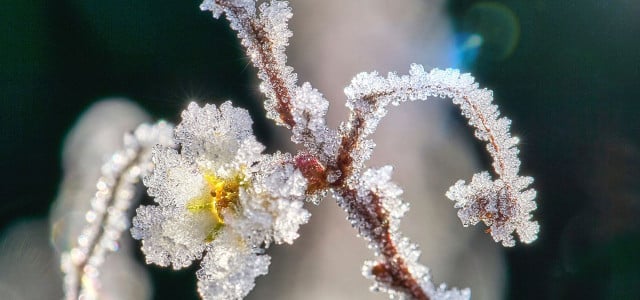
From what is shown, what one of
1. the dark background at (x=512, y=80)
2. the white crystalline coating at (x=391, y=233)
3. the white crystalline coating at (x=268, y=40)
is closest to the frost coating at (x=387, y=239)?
the white crystalline coating at (x=391, y=233)

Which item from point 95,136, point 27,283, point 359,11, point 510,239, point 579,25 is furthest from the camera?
point 579,25

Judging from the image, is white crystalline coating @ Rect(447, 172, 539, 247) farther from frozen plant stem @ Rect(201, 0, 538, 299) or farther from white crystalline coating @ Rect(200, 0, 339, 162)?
white crystalline coating @ Rect(200, 0, 339, 162)

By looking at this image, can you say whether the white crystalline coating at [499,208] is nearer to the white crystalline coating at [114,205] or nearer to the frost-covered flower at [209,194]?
the frost-covered flower at [209,194]

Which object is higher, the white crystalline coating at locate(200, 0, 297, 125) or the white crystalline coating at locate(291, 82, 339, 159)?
the white crystalline coating at locate(200, 0, 297, 125)

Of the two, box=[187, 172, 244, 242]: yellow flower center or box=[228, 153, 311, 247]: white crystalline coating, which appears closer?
box=[228, 153, 311, 247]: white crystalline coating

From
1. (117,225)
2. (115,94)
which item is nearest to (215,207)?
(117,225)

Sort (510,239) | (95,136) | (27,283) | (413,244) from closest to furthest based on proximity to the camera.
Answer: (413,244) < (510,239) < (27,283) < (95,136)

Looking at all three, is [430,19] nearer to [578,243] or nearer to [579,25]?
[579,25]

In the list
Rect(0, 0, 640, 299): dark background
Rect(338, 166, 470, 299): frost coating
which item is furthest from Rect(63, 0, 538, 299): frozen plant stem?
Rect(0, 0, 640, 299): dark background
